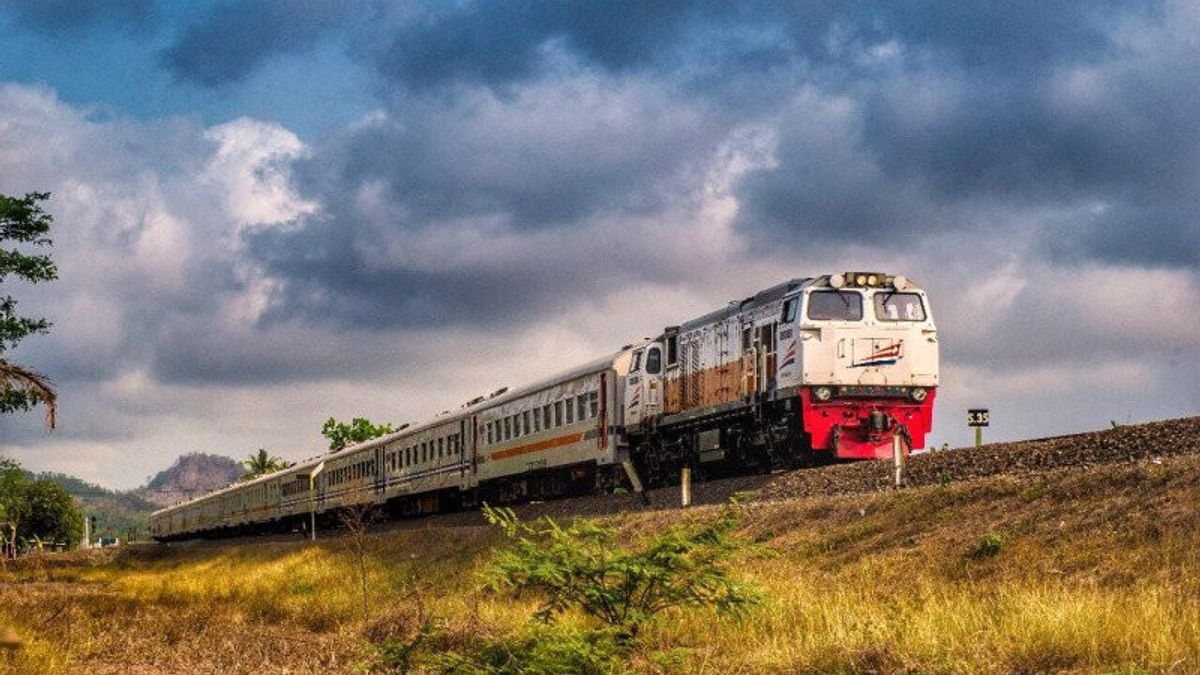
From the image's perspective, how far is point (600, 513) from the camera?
3014 cm

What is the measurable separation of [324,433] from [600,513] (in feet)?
297

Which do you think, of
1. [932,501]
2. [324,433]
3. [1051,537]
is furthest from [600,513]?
[324,433]

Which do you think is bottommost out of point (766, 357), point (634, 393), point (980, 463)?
point (980, 463)

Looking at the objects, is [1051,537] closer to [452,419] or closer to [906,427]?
[906,427]

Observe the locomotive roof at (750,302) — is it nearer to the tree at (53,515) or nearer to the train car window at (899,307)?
the train car window at (899,307)

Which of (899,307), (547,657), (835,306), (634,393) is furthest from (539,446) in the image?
(547,657)

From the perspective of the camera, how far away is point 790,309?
88.9 ft

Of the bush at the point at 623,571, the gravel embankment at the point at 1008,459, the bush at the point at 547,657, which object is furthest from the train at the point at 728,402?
the bush at the point at 547,657

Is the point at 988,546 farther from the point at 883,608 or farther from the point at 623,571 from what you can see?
the point at 623,571

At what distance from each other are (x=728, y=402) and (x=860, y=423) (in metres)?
3.02

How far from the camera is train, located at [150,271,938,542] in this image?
2667cm

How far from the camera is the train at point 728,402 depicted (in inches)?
1050

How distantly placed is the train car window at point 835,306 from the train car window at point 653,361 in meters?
6.36

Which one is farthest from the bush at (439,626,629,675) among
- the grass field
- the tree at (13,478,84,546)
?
the tree at (13,478,84,546)
